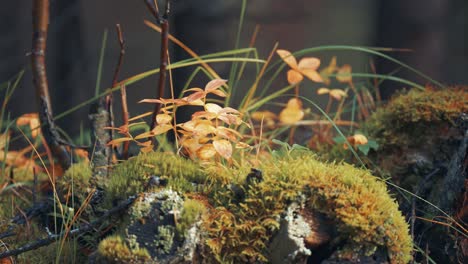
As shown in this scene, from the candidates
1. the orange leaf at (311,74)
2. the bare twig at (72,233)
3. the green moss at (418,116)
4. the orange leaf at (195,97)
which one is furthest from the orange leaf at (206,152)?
the green moss at (418,116)

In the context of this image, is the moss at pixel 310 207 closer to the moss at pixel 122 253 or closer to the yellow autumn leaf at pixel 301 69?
the moss at pixel 122 253

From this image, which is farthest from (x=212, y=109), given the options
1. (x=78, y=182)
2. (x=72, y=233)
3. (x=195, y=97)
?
(x=78, y=182)

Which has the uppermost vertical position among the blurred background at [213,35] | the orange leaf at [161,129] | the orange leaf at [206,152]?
the orange leaf at [161,129]

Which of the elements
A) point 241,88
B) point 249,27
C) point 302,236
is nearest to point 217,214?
point 302,236

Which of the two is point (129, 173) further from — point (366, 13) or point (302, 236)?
point (366, 13)

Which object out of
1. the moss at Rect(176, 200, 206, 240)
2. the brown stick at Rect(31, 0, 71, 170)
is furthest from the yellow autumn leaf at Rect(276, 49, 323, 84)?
the brown stick at Rect(31, 0, 71, 170)

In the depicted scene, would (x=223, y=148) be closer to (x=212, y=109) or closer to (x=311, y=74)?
(x=212, y=109)
